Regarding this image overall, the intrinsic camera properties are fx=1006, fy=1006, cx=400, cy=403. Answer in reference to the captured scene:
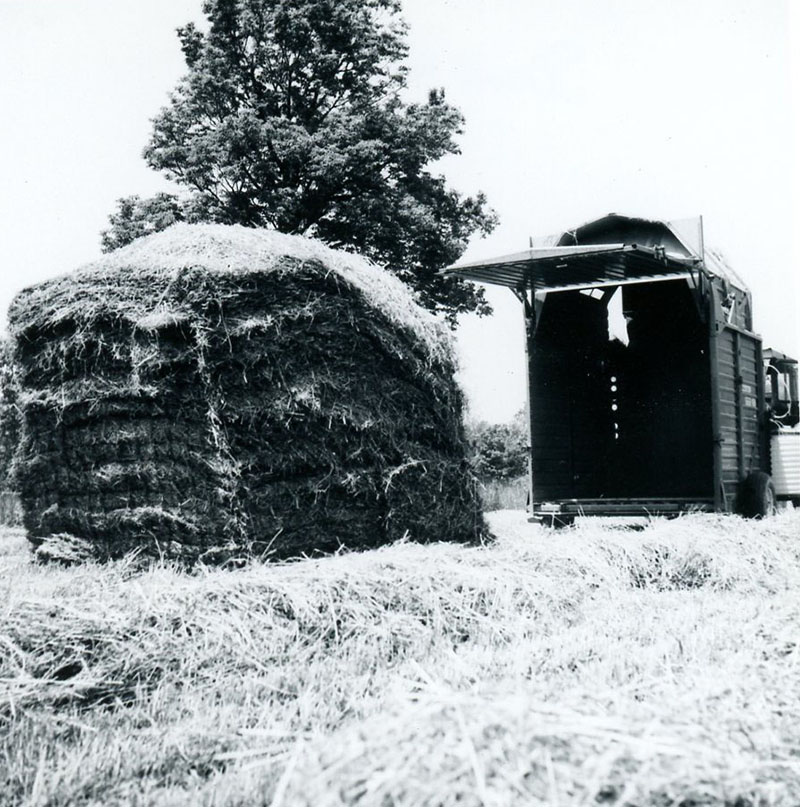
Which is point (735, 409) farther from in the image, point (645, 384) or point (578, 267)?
point (578, 267)

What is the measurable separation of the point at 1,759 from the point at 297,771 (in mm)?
1336

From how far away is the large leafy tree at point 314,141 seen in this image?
81.0ft

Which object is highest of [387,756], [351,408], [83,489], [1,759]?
[351,408]

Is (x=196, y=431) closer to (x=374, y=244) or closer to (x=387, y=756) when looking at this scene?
(x=387, y=756)

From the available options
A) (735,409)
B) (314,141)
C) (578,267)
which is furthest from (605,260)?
(314,141)

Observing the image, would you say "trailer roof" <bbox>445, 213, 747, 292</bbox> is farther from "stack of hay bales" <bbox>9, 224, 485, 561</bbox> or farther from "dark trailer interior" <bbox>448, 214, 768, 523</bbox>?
"stack of hay bales" <bbox>9, 224, 485, 561</bbox>

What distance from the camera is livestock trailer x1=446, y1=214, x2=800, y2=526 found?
1042 cm

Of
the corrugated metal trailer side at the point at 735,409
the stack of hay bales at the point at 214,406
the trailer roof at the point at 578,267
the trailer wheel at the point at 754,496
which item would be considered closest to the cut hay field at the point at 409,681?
the stack of hay bales at the point at 214,406

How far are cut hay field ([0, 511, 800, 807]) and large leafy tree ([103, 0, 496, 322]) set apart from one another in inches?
746

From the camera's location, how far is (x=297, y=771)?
101 inches

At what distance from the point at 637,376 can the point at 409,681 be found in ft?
31.5

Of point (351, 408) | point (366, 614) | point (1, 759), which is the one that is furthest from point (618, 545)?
point (1, 759)

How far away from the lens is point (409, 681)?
3100 millimetres

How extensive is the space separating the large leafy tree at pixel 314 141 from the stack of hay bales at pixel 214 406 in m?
17.4
